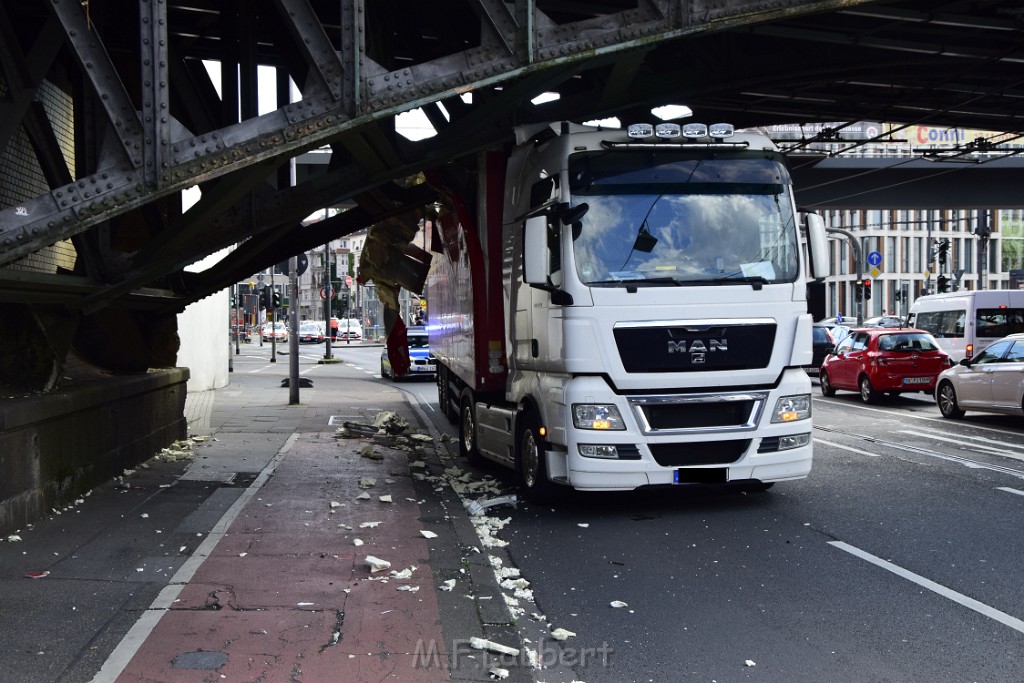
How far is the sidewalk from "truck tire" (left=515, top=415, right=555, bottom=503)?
2.12 feet

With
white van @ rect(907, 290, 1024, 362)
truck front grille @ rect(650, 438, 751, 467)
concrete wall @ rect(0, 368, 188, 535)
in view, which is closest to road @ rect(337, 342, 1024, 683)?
truck front grille @ rect(650, 438, 751, 467)

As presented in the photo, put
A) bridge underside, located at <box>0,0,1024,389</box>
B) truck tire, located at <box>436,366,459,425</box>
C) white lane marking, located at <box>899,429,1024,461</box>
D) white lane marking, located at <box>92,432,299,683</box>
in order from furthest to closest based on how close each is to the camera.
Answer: truck tire, located at <box>436,366,459,425</box>
white lane marking, located at <box>899,429,1024,461</box>
bridge underside, located at <box>0,0,1024,389</box>
white lane marking, located at <box>92,432,299,683</box>

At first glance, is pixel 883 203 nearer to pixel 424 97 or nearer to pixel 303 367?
pixel 303 367

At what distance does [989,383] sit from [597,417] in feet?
37.0

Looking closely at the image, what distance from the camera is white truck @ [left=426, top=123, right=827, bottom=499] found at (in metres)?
9.30

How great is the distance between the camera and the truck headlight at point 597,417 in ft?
30.5

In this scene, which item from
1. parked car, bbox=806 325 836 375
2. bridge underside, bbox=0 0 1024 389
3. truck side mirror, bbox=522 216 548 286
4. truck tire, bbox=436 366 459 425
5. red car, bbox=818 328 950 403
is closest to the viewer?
bridge underside, bbox=0 0 1024 389

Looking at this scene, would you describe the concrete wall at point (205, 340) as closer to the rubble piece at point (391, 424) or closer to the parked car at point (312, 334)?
the rubble piece at point (391, 424)

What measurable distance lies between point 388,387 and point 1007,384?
1662 centimetres

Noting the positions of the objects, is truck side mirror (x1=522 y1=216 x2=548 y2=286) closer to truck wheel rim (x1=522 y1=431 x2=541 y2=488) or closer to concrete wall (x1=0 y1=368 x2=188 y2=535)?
truck wheel rim (x1=522 y1=431 x2=541 y2=488)

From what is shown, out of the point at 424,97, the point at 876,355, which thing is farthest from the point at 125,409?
the point at 876,355

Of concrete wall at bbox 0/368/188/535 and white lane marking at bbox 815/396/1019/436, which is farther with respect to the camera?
white lane marking at bbox 815/396/1019/436

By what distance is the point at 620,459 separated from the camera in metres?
9.27

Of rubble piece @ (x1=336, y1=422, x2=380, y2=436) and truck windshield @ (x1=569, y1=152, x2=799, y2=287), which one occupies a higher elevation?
truck windshield @ (x1=569, y1=152, x2=799, y2=287)
